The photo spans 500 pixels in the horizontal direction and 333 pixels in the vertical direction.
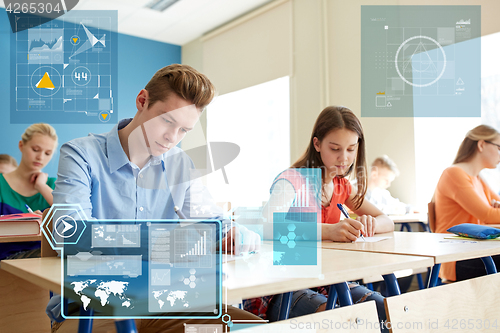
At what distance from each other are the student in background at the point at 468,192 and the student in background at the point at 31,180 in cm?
221

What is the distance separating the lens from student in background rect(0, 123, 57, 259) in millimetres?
2410

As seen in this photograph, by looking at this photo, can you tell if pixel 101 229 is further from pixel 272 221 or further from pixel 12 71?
pixel 12 71

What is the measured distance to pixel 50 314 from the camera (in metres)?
0.90

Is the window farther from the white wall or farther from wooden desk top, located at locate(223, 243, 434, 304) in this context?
wooden desk top, located at locate(223, 243, 434, 304)

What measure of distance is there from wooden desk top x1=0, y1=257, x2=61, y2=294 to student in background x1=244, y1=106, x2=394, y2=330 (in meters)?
0.61

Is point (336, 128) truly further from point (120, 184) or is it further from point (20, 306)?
point (20, 306)

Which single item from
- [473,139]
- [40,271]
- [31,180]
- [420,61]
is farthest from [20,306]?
[420,61]

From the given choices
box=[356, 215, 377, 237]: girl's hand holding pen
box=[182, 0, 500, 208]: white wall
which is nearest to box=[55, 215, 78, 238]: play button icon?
box=[356, 215, 377, 237]: girl's hand holding pen

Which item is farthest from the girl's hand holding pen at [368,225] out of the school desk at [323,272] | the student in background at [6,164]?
the student in background at [6,164]

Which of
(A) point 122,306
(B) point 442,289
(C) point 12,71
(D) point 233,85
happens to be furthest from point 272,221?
(C) point 12,71

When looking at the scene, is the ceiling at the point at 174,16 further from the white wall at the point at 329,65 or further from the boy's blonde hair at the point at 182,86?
the boy's blonde hair at the point at 182,86

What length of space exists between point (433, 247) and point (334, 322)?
1.71 feet

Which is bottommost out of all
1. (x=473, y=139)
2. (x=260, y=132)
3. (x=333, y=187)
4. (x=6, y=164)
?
(x=333, y=187)

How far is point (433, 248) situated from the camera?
109 centimetres
